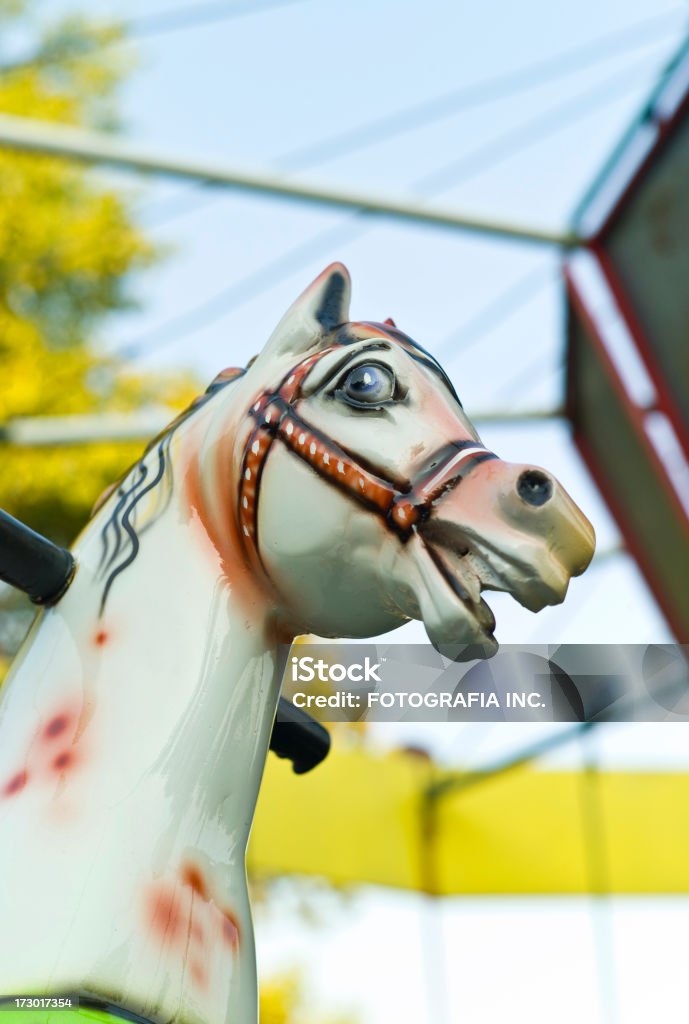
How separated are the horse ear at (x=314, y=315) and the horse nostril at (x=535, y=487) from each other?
0.30 m

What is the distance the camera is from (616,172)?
4043 millimetres

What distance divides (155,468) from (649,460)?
3.33 metres

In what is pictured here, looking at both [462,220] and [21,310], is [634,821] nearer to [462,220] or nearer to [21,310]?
[462,220]

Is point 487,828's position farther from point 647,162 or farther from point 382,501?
point 382,501

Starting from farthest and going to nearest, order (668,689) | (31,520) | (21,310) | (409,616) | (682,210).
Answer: (21,310)
(31,520)
(682,210)
(668,689)
(409,616)

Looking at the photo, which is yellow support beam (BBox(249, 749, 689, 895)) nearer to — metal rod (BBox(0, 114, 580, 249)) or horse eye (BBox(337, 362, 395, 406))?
metal rod (BBox(0, 114, 580, 249))

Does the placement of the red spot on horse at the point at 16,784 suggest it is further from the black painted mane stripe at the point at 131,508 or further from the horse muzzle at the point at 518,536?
the horse muzzle at the point at 518,536

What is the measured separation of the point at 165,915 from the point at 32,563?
1.13ft

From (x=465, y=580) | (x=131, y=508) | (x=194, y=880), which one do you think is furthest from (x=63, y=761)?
(x=465, y=580)

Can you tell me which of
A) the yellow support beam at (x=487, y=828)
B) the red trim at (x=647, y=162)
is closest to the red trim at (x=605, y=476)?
the red trim at (x=647, y=162)

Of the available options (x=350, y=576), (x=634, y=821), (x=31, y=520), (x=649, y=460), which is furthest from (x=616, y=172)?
(x=31, y=520)

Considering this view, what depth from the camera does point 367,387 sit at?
109cm

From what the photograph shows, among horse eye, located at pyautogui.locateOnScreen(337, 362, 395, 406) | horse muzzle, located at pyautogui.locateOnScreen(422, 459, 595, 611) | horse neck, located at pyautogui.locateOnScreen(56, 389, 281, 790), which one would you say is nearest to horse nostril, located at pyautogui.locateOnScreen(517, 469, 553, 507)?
horse muzzle, located at pyautogui.locateOnScreen(422, 459, 595, 611)

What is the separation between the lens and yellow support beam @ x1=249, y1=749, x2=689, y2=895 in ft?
17.2
